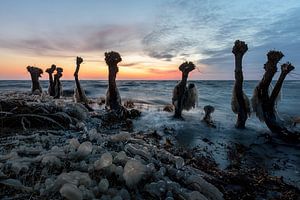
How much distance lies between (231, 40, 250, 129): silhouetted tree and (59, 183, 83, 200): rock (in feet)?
29.6

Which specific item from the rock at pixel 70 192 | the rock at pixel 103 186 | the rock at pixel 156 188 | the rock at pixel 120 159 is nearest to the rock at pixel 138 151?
the rock at pixel 120 159

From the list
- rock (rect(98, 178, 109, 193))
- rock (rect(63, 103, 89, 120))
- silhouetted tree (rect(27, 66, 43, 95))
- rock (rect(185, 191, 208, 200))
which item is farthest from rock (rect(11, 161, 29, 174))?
silhouetted tree (rect(27, 66, 43, 95))

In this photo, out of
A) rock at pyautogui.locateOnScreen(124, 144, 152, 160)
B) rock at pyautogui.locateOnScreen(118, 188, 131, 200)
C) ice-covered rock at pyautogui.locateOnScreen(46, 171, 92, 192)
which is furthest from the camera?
rock at pyautogui.locateOnScreen(124, 144, 152, 160)

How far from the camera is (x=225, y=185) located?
4.64 meters

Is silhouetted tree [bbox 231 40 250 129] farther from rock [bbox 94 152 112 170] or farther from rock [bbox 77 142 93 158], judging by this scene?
rock [bbox 94 152 112 170]

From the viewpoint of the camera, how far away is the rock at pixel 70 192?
8.21ft

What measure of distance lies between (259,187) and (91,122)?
5.21m

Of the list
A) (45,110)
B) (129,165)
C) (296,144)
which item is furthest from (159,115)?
(129,165)

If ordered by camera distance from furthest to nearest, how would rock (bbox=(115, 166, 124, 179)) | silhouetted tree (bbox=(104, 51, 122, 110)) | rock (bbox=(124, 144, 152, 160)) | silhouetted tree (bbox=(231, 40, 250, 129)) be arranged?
silhouetted tree (bbox=(104, 51, 122, 110)) → silhouetted tree (bbox=(231, 40, 250, 129)) → rock (bbox=(124, 144, 152, 160)) → rock (bbox=(115, 166, 124, 179))

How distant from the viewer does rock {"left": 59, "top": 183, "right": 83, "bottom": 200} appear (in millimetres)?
2502

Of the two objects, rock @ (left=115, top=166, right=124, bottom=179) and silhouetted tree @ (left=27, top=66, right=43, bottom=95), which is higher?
silhouetted tree @ (left=27, top=66, right=43, bottom=95)

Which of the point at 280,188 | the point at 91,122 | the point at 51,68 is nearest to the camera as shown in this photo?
the point at 280,188

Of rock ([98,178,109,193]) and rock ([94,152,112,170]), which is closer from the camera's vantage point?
rock ([98,178,109,193])

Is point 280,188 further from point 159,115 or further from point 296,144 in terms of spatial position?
point 159,115
